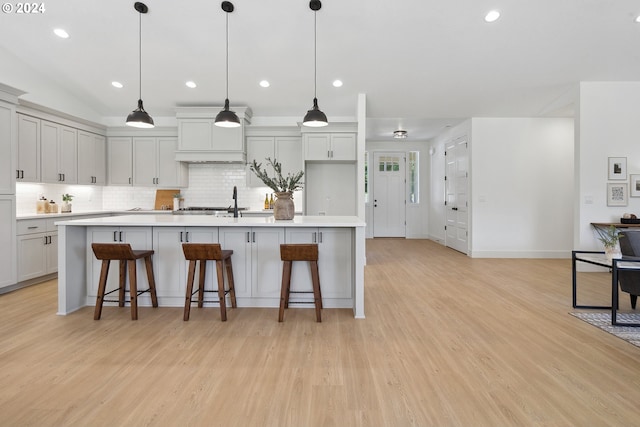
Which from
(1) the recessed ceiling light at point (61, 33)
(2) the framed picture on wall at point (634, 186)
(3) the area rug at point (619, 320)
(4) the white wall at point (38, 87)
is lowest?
(3) the area rug at point (619, 320)

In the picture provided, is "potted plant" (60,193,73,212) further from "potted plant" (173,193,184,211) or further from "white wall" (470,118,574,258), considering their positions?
"white wall" (470,118,574,258)

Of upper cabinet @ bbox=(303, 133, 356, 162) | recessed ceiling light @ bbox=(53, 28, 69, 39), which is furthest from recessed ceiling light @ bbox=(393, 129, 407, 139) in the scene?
recessed ceiling light @ bbox=(53, 28, 69, 39)

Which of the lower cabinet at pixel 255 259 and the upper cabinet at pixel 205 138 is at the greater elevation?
the upper cabinet at pixel 205 138

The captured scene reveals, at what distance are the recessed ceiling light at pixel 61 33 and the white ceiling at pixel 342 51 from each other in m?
0.05

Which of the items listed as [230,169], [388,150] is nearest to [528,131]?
[388,150]

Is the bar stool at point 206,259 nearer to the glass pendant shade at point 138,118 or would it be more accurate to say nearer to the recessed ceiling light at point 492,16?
the glass pendant shade at point 138,118

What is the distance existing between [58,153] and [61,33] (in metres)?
1.77

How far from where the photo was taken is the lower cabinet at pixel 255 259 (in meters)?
3.56

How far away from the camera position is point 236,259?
3590mm

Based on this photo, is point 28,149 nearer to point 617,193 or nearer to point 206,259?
point 206,259

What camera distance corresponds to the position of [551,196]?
22.1 feet

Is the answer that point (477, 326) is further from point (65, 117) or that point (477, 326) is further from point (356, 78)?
point (65, 117)

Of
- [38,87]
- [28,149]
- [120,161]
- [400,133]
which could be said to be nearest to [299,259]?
[28,149]

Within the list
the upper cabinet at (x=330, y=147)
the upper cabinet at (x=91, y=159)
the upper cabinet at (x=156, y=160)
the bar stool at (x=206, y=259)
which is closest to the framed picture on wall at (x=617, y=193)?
the upper cabinet at (x=330, y=147)
